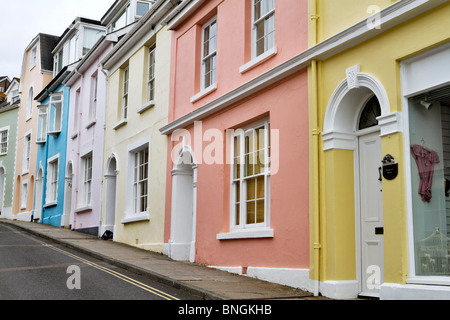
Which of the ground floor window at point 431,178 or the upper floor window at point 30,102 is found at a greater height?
the upper floor window at point 30,102

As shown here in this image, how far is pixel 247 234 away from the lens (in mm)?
10672

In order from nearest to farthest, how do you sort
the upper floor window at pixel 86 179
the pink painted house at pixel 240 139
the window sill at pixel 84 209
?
1. the pink painted house at pixel 240 139
2. the window sill at pixel 84 209
3. the upper floor window at pixel 86 179

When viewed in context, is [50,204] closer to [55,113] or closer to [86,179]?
[55,113]

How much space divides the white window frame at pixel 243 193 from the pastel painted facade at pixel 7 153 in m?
25.8

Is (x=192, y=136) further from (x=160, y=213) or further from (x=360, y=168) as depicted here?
(x=360, y=168)

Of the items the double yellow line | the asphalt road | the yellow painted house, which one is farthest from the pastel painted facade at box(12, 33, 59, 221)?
the yellow painted house

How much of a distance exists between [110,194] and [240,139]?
8.51 meters

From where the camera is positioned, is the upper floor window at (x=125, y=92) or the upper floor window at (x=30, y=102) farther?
the upper floor window at (x=30, y=102)

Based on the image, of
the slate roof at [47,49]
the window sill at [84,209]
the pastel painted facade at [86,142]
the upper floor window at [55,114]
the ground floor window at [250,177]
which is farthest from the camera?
the slate roof at [47,49]

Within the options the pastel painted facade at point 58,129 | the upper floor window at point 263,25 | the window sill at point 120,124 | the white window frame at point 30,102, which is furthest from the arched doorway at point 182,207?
the white window frame at point 30,102

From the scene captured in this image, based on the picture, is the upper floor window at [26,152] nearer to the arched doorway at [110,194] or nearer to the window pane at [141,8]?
the window pane at [141,8]

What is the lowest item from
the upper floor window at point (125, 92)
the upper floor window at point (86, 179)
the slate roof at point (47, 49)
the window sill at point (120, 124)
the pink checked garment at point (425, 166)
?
the pink checked garment at point (425, 166)

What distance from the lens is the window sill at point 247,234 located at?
1012 cm
